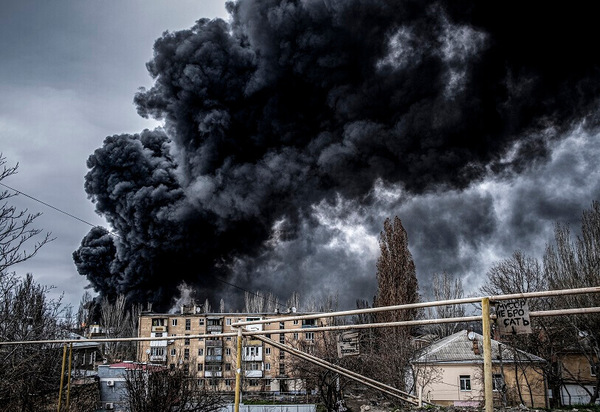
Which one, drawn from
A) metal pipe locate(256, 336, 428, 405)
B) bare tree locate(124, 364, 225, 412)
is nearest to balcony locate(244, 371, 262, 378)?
bare tree locate(124, 364, 225, 412)

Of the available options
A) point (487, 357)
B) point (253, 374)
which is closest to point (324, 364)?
point (487, 357)

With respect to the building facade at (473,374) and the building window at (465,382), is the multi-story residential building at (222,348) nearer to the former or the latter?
the building facade at (473,374)

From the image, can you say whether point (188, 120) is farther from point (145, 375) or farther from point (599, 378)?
point (145, 375)

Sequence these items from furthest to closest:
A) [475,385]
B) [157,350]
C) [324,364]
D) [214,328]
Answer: [214,328] < [157,350] < [475,385] < [324,364]

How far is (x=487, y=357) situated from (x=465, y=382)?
28090 mm

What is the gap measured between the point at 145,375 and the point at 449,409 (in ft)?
21.5

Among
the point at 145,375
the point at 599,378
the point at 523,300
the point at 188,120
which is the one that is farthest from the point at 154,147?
the point at 523,300

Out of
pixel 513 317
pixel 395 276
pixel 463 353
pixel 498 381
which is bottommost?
pixel 498 381

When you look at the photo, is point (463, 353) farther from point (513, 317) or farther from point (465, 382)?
point (513, 317)

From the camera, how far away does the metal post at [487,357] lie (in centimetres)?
402

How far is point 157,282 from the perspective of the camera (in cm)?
8325

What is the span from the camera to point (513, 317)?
442cm

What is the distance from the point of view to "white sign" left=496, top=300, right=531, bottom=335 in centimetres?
432

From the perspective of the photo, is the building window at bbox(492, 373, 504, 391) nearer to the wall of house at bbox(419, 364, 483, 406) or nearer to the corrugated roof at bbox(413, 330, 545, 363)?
the corrugated roof at bbox(413, 330, 545, 363)
